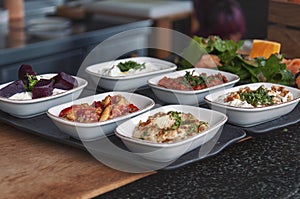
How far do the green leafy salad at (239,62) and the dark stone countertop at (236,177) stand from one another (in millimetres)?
438

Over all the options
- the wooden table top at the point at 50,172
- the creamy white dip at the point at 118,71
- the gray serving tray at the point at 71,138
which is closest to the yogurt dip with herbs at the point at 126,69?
the creamy white dip at the point at 118,71

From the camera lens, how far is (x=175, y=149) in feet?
4.81

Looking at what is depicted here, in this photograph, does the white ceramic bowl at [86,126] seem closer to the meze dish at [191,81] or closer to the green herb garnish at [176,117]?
the green herb garnish at [176,117]

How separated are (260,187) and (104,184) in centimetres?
37

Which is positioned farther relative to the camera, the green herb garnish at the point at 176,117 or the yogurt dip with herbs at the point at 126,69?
the yogurt dip with herbs at the point at 126,69

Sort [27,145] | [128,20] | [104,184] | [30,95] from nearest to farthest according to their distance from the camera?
1. [104,184]
2. [27,145]
3. [30,95]
4. [128,20]

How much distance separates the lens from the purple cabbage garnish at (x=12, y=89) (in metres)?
1.81

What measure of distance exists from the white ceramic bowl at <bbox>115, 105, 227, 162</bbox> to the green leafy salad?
0.53m

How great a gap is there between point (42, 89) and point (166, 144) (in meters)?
0.53

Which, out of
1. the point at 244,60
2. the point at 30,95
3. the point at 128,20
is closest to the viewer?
the point at 30,95

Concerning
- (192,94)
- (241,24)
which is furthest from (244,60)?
(241,24)

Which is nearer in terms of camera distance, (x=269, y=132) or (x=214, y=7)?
(x=269, y=132)

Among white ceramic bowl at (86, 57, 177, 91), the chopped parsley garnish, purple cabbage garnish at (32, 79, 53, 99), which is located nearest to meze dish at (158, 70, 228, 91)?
the chopped parsley garnish

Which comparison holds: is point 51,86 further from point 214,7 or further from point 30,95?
point 214,7
